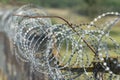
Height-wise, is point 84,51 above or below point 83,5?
below

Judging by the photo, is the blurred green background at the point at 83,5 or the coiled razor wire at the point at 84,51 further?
the blurred green background at the point at 83,5

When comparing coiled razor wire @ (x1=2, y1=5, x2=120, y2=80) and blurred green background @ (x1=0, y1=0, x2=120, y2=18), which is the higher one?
blurred green background @ (x1=0, y1=0, x2=120, y2=18)

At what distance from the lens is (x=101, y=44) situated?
5.00m

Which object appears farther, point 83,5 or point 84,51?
point 83,5

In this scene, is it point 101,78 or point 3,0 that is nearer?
point 101,78

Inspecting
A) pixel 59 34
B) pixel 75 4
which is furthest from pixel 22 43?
pixel 75 4

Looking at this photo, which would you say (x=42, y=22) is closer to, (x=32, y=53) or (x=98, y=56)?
(x=32, y=53)

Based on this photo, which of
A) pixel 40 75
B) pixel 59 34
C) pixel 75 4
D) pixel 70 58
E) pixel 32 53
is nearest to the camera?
pixel 70 58

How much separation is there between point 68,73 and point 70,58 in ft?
1.15

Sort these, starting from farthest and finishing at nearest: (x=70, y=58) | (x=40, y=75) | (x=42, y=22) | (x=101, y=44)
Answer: (x=40, y=75) < (x=42, y=22) < (x=70, y=58) < (x=101, y=44)

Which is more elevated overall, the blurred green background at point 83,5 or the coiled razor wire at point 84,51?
the blurred green background at point 83,5

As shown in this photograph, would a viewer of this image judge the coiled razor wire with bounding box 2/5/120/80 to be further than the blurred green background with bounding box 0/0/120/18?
No

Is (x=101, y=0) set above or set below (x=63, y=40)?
above

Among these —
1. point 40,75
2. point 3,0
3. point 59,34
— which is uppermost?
point 3,0
